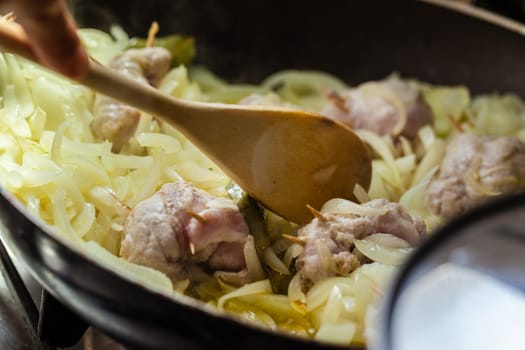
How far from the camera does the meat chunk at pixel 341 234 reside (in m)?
2.11

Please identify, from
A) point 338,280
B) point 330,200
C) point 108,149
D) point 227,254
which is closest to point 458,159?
point 330,200

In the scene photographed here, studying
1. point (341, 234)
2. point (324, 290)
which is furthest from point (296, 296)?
A: point (341, 234)

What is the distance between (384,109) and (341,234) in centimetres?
87

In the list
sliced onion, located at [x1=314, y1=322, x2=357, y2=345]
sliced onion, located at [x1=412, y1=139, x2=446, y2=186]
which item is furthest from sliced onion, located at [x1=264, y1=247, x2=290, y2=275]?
sliced onion, located at [x1=412, y1=139, x2=446, y2=186]

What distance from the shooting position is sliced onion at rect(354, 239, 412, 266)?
2.11m

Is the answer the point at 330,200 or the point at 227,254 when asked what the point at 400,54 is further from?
the point at 227,254

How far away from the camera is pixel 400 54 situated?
334 cm

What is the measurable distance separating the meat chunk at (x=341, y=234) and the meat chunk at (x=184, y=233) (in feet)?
0.61

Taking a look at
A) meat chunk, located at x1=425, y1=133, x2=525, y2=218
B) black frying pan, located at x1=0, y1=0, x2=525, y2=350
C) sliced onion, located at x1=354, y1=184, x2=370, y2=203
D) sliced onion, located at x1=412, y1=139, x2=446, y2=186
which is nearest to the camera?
sliced onion, located at x1=354, y1=184, x2=370, y2=203

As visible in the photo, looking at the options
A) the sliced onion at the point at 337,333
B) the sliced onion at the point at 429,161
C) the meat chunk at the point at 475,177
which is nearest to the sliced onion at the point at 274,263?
the sliced onion at the point at 337,333

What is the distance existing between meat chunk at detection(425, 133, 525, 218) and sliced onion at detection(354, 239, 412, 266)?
465 millimetres

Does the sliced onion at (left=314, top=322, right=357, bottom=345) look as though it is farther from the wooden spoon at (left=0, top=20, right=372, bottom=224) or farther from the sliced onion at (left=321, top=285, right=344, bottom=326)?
the wooden spoon at (left=0, top=20, right=372, bottom=224)

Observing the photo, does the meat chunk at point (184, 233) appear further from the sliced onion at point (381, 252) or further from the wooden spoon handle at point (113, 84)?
the sliced onion at point (381, 252)

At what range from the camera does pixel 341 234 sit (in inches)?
85.3
